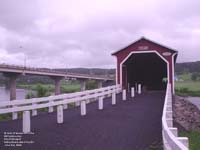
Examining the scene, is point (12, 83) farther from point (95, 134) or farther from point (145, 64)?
point (95, 134)

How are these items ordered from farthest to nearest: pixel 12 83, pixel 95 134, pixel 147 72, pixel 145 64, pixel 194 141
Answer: pixel 12 83, pixel 147 72, pixel 145 64, pixel 194 141, pixel 95 134

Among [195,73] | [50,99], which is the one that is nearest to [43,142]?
[50,99]

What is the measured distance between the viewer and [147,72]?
3684 cm

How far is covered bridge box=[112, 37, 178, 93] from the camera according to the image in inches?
1054

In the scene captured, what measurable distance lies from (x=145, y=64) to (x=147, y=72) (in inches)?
76.4

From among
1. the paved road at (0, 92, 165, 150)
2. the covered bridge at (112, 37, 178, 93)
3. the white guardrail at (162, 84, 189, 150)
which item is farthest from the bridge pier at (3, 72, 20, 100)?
the white guardrail at (162, 84, 189, 150)

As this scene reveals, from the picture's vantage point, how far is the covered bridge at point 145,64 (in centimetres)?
2677

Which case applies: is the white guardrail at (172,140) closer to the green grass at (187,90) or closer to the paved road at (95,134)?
the paved road at (95,134)

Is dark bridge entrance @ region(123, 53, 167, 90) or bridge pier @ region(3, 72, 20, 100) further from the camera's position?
bridge pier @ region(3, 72, 20, 100)

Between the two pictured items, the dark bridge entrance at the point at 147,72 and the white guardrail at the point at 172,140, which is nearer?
the white guardrail at the point at 172,140

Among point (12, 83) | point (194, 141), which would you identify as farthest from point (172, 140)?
point (12, 83)

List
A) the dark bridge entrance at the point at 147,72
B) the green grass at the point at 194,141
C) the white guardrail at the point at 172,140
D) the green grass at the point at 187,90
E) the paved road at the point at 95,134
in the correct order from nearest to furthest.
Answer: the white guardrail at the point at 172,140 → the paved road at the point at 95,134 → the green grass at the point at 194,141 → the dark bridge entrance at the point at 147,72 → the green grass at the point at 187,90

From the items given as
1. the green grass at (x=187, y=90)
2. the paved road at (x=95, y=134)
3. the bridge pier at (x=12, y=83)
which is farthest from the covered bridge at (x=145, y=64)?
the green grass at (x=187, y=90)

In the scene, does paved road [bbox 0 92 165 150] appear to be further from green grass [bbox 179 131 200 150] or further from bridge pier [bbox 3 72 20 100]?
bridge pier [bbox 3 72 20 100]
